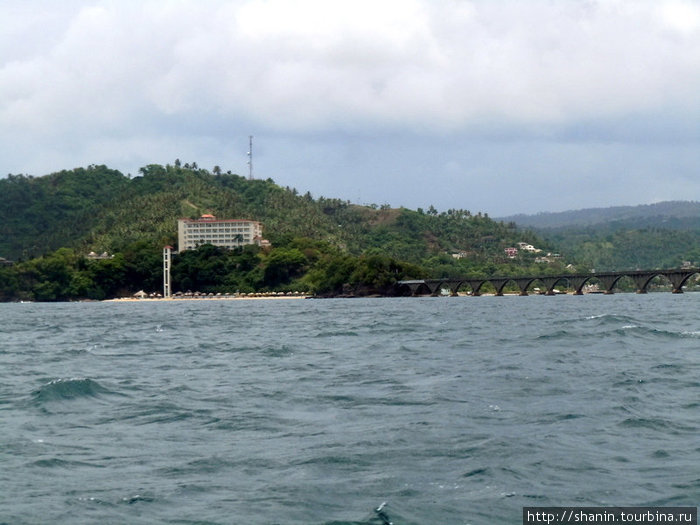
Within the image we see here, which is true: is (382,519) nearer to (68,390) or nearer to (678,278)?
(68,390)

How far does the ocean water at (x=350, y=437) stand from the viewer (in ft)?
54.5

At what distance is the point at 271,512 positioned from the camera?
16.2 m

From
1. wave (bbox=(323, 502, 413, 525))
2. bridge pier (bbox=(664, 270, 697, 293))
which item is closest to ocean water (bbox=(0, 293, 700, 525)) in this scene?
wave (bbox=(323, 502, 413, 525))

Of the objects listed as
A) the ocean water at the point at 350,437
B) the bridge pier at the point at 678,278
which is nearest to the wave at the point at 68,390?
the ocean water at the point at 350,437

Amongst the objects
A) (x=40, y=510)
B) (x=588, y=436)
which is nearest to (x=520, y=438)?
(x=588, y=436)

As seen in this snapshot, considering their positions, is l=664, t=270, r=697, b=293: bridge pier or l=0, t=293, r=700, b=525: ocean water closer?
l=0, t=293, r=700, b=525: ocean water

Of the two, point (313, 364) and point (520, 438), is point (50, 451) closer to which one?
point (520, 438)

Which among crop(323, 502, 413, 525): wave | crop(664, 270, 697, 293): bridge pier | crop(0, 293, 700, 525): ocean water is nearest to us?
crop(323, 502, 413, 525): wave

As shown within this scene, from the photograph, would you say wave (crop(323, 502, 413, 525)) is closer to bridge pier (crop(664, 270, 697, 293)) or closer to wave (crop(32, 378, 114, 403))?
wave (crop(32, 378, 114, 403))

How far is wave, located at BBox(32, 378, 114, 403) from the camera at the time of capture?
29.5 meters

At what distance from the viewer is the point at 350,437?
2223 centimetres

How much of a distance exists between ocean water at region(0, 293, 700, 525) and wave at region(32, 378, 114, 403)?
94mm

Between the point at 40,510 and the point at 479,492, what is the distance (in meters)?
7.79

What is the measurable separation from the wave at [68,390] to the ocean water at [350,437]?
0.09m
